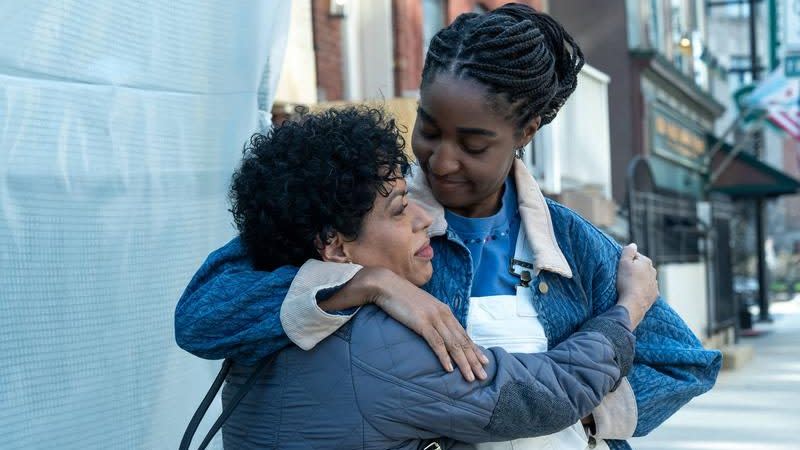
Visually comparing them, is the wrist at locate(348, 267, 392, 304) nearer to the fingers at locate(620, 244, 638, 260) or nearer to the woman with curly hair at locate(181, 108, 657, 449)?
the woman with curly hair at locate(181, 108, 657, 449)

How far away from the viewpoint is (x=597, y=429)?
2.26 metres

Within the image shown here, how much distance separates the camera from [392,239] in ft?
6.86

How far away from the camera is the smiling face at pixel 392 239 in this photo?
81.6 inches

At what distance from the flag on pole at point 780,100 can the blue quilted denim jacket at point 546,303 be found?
63.3ft

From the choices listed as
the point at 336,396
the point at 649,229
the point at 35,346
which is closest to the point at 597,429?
the point at 336,396

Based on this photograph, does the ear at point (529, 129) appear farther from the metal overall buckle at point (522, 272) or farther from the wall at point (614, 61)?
the wall at point (614, 61)

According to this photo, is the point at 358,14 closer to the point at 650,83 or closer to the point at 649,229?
the point at 649,229

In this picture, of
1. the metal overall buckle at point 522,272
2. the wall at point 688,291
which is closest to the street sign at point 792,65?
the wall at point 688,291

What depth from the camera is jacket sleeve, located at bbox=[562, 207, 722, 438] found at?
2.29m

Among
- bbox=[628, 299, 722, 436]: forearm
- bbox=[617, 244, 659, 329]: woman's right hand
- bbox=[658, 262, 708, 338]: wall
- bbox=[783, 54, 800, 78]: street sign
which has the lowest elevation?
bbox=[658, 262, 708, 338]: wall

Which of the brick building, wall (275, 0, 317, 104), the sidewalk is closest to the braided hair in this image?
wall (275, 0, 317, 104)

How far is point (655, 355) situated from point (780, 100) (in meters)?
20.0

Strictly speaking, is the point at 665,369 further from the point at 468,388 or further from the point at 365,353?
the point at 365,353

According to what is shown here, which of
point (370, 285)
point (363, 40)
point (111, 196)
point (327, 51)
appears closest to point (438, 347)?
point (370, 285)
